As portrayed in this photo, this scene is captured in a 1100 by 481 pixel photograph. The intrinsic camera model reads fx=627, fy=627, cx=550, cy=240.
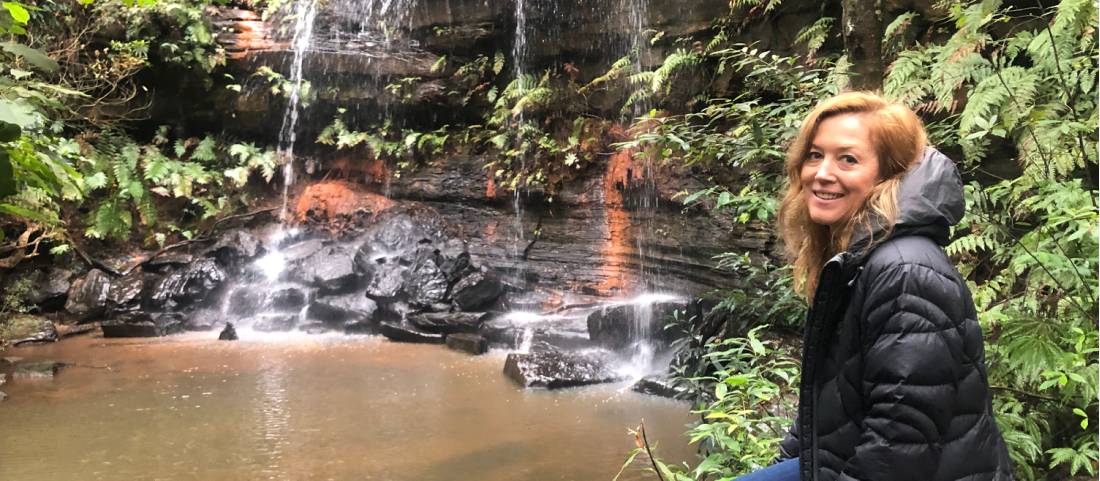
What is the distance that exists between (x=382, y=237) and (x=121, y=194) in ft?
14.3

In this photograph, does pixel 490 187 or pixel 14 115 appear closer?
pixel 14 115

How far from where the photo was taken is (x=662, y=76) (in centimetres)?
833

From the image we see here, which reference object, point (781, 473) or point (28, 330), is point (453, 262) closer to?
point (28, 330)

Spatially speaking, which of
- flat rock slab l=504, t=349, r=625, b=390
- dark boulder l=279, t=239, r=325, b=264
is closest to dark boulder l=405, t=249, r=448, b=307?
dark boulder l=279, t=239, r=325, b=264

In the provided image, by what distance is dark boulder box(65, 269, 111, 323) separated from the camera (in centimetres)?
911

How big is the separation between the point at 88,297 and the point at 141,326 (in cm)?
153

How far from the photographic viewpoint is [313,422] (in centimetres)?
512

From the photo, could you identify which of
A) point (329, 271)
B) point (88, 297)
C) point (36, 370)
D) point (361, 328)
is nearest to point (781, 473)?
point (36, 370)

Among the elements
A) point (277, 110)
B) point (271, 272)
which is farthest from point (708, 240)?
point (277, 110)

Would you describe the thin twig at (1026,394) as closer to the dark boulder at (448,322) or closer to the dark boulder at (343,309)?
the dark boulder at (448,322)

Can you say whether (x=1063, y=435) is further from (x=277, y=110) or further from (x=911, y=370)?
(x=277, y=110)

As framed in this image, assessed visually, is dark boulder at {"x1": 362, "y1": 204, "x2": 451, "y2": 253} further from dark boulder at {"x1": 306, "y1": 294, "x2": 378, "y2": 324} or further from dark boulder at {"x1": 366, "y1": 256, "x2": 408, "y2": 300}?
dark boulder at {"x1": 306, "y1": 294, "x2": 378, "y2": 324}

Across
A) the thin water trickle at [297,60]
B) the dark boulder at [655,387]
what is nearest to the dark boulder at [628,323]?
the dark boulder at [655,387]

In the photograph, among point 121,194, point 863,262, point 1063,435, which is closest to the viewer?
point 863,262
